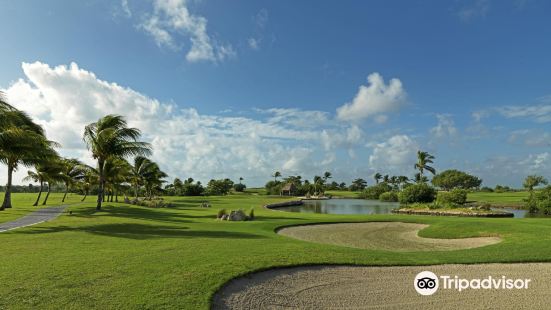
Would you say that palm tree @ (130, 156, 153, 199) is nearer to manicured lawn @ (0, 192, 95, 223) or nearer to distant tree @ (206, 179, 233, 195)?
manicured lawn @ (0, 192, 95, 223)

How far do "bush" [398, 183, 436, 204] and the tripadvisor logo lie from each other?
4652 cm

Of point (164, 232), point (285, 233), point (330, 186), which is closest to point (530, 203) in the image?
point (285, 233)

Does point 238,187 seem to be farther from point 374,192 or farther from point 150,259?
point 150,259

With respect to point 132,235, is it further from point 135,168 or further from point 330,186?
point 330,186

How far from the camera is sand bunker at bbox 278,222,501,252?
16297 millimetres

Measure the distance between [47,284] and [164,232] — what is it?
9796mm

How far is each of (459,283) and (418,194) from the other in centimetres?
4742

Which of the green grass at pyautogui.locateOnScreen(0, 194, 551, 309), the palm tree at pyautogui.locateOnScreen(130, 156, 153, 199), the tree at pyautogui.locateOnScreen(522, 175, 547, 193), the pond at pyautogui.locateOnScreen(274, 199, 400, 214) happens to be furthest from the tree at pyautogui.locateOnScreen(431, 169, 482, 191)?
the green grass at pyautogui.locateOnScreen(0, 194, 551, 309)

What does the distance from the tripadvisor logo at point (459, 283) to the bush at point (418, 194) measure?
46.5m

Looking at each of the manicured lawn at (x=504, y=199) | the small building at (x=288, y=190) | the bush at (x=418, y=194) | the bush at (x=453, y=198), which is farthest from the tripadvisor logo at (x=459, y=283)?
the small building at (x=288, y=190)

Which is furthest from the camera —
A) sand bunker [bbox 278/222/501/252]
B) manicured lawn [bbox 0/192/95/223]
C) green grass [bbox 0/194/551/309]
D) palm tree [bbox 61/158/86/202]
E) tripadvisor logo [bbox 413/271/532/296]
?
palm tree [bbox 61/158/86/202]

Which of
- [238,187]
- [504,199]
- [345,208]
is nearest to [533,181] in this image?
[504,199]

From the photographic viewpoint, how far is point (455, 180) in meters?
117

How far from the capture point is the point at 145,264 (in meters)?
10.0
